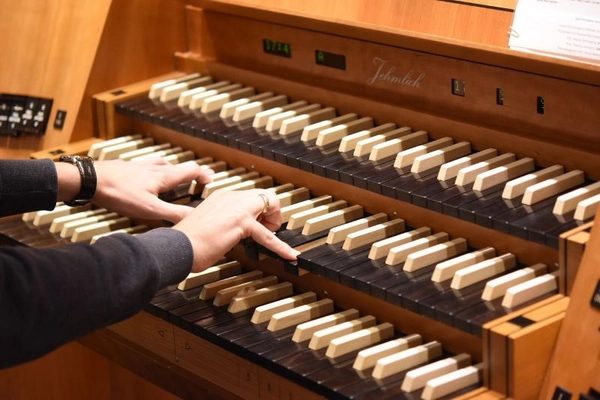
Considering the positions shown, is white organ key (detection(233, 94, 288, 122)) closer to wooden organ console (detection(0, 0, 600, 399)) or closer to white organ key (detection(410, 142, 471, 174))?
wooden organ console (detection(0, 0, 600, 399))

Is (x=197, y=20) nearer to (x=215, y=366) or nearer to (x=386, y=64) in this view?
(x=386, y=64)

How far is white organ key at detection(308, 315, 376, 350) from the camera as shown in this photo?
2.32 m

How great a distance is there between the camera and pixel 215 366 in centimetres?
252

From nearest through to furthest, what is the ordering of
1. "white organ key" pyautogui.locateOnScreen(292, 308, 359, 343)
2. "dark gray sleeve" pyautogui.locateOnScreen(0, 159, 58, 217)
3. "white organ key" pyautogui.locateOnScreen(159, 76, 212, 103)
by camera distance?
"white organ key" pyautogui.locateOnScreen(292, 308, 359, 343) → "dark gray sleeve" pyautogui.locateOnScreen(0, 159, 58, 217) → "white organ key" pyautogui.locateOnScreen(159, 76, 212, 103)

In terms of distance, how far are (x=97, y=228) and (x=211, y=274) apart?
40 cm

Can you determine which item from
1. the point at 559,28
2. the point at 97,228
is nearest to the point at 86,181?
the point at 97,228

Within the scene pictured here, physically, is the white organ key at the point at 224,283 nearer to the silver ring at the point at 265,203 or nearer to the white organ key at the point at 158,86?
the silver ring at the point at 265,203

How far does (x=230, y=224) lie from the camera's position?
Result: 7.60 feet

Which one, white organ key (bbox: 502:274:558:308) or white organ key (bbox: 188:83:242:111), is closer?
white organ key (bbox: 502:274:558:308)

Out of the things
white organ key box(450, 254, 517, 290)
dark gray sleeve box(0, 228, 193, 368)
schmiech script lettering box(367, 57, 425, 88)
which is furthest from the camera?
schmiech script lettering box(367, 57, 425, 88)

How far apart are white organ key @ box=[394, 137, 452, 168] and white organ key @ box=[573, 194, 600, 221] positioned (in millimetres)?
440

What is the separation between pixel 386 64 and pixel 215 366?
809 millimetres

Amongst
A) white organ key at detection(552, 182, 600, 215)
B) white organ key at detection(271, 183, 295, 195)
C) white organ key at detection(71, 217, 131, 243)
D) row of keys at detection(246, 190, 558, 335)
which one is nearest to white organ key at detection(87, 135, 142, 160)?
white organ key at detection(71, 217, 131, 243)

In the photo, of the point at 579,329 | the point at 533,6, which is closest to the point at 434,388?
the point at 579,329
